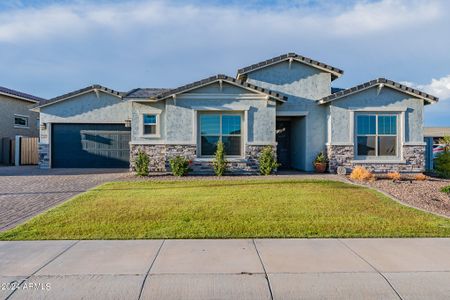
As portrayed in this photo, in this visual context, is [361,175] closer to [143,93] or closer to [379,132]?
[379,132]

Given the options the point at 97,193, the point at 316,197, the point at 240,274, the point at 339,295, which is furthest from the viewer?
the point at 97,193

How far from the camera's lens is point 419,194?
36.6 ft

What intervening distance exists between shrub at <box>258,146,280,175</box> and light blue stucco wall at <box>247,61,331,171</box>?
2.60 m

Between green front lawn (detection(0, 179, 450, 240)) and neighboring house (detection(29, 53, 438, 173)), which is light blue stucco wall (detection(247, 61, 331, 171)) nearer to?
neighboring house (detection(29, 53, 438, 173))

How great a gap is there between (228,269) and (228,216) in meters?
3.00

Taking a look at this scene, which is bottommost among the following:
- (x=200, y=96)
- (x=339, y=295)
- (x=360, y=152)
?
(x=339, y=295)

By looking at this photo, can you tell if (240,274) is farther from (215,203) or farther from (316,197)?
(316,197)

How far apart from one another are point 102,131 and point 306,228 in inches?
659

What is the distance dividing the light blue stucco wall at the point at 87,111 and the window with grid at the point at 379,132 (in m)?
12.9

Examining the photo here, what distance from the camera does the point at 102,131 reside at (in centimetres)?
2083

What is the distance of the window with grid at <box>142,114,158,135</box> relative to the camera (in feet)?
56.4

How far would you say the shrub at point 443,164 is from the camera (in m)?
15.6

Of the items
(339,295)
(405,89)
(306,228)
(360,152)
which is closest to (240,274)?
(339,295)

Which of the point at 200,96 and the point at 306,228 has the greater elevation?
the point at 200,96
